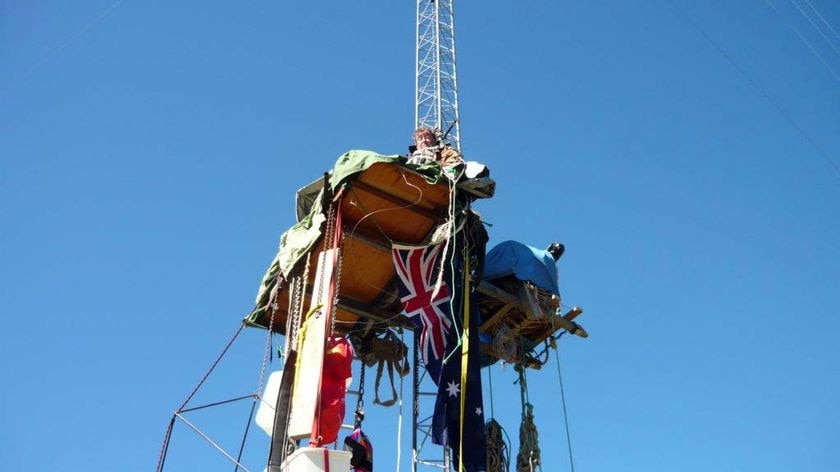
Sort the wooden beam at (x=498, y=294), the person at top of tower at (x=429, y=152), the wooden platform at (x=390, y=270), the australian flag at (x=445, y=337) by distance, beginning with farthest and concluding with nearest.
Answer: the wooden beam at (x=498, y=294), the person at top of tower at (x=429, y=152), the wooden platform at (x=390, y=270), the australian flag at (x=445, y=337)

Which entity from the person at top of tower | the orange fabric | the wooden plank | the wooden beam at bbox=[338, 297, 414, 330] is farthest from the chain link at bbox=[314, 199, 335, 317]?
the wooden beam at bbox=[338, 297, 414, 330]

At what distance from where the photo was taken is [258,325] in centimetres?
2044

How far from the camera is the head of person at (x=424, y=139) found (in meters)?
20.2

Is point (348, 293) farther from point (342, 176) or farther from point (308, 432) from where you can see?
point (308, 432)

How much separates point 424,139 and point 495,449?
7.66 metres

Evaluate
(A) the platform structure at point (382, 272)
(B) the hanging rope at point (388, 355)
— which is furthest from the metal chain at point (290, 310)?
(B) the hanging rope at point (388, 355)

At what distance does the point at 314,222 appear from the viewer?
17922 mm

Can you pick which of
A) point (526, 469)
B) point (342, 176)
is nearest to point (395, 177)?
point (342, 176)

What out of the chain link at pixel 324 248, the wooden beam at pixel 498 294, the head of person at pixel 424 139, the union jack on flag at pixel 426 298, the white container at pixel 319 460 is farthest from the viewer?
the wooden beam at pixel 498 294

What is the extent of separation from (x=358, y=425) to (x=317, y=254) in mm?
4250

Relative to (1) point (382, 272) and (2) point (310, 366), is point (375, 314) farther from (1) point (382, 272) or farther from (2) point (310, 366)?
(2) point (310, 366)

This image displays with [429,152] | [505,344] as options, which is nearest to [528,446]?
[505,344]

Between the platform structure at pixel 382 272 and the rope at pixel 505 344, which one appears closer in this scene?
the platform structure at pixel 382 272

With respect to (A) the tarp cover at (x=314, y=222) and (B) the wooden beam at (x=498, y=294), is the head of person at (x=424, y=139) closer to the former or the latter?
(A) the tarp cover at (x=314, y=222)
